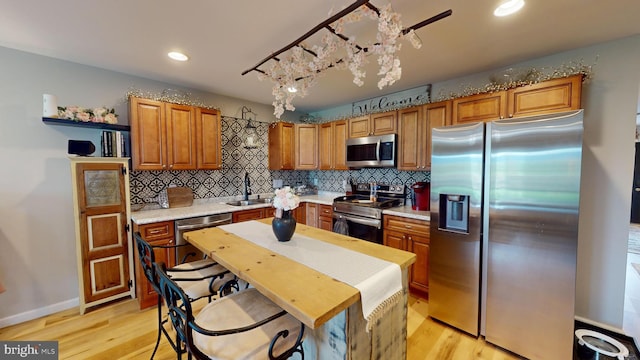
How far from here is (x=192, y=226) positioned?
273cm

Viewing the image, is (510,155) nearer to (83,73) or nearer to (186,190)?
(186,190)

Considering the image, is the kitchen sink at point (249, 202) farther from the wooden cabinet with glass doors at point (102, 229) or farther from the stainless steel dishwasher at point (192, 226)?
the wooden cabinet with glass doors at point (102, 229)

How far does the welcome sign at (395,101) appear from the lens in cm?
321

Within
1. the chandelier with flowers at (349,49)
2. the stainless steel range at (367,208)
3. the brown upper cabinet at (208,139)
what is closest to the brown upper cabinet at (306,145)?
the stainless steel range at (367,208)

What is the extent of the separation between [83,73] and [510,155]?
13.5 ft

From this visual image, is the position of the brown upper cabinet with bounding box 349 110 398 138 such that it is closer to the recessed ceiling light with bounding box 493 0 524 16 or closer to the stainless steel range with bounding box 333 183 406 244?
the stainless steel range with bounding box 333 183 406 244

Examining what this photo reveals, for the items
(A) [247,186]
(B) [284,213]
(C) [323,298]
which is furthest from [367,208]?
(C) [323,298]

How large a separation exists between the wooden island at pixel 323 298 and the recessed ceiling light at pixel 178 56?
68.5 inches

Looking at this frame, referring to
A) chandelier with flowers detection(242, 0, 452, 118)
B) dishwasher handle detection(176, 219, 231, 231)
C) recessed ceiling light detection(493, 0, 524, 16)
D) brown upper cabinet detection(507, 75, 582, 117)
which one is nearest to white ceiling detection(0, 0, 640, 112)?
recessed ceiling light detection(493, 0, 524, 16)

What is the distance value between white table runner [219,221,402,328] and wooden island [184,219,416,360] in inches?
1.9

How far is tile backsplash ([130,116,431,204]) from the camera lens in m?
3.03

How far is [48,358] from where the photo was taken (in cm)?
191

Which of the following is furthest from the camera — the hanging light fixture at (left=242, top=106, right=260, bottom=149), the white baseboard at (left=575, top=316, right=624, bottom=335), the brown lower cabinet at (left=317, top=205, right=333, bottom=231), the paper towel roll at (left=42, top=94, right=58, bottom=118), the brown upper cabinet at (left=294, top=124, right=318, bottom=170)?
the brown upper cabinet at (left=294, top=124, right=318, bottom=170)

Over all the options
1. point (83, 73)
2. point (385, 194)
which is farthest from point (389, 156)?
point (83, 73)
